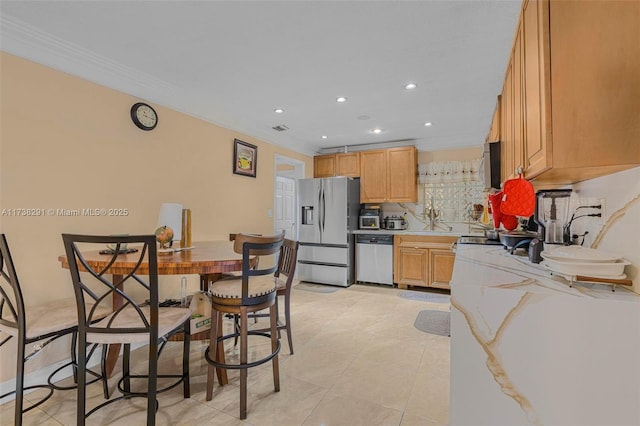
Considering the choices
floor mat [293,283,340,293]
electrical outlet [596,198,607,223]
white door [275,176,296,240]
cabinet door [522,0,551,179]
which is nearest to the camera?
cabinet door [522,0,551,179]

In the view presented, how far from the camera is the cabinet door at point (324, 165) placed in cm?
525

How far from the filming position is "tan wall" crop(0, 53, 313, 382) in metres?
1.96

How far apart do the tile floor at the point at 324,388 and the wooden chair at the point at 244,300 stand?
134mm

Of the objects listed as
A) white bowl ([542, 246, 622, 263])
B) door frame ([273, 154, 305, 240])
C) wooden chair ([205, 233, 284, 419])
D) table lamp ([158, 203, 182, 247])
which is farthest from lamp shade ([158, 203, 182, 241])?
white bowl ([542, 246, 622, 263])

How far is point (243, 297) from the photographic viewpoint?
169 centimetres

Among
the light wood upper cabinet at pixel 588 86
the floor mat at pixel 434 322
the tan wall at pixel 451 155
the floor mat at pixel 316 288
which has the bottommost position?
the floor mat at pixel 434 322

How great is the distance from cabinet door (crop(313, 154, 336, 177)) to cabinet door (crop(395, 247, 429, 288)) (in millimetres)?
1796

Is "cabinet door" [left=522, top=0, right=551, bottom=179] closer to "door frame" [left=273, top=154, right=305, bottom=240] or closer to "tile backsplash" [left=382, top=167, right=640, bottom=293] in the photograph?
"tile backsplash" [left=382, top=167, right=640, bottom=293]

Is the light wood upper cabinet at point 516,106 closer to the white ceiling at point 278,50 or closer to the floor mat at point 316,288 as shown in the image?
the white ceiling at point 278,50

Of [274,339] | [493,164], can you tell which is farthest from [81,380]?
[493,164]

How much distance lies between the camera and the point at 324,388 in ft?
6.51

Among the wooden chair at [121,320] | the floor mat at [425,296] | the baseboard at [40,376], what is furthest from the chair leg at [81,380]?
the floor mat at [425,296]

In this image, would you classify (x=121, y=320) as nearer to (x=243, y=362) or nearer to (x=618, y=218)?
(x=243, y=362)

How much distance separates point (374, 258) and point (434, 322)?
1621mm
